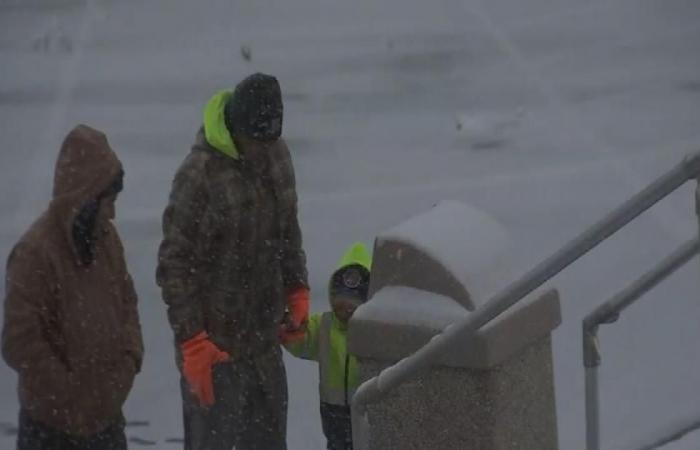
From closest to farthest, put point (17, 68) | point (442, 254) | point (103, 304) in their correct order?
point (442, 254) → point (103, 304) → point (17, 68)

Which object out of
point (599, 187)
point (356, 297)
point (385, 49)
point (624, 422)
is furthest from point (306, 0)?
point (356, 297)

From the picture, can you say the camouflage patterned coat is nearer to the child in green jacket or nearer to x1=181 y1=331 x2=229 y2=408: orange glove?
x1=181 y1=331 x2=229 y2=408: orange glove

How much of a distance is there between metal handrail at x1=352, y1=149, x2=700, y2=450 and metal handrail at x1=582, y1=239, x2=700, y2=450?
2.03 feet

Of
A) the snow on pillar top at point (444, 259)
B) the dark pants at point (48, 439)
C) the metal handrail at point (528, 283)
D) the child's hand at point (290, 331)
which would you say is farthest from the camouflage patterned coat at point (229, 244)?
the metal handrail at point (528, 283)

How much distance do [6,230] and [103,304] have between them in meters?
7.11

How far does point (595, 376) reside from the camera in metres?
4.21

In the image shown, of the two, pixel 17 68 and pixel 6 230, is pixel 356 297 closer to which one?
pixel 6 230

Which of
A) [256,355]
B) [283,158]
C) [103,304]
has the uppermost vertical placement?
[283,158]

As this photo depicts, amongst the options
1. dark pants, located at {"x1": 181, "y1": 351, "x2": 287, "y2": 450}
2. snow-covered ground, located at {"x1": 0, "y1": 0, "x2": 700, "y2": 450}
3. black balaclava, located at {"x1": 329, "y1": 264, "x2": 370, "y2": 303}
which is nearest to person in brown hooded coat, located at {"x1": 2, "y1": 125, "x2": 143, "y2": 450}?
dark pants, located at {"x1": 181, "y1": 351, "x2": 287, "y2": 450}

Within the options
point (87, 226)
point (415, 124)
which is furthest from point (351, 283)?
point (415, 124)

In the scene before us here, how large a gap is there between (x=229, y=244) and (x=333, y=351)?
0.76m

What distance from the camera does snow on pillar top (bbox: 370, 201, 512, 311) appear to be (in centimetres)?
411

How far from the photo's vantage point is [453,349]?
3.91 metres

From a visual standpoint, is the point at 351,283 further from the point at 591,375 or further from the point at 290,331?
the point at 591,375
